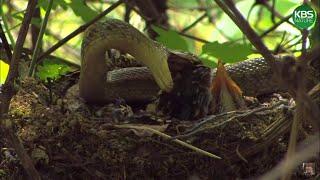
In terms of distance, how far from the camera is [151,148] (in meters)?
1.75

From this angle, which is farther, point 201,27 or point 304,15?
point 201,27

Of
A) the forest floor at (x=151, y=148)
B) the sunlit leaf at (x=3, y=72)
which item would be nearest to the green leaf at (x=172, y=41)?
the forest floor at (x=151, y=148)

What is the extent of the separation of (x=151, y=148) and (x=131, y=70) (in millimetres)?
882

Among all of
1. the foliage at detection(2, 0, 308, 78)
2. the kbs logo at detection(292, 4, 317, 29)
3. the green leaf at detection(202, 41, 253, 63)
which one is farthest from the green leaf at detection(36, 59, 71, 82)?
the kbs logo at detection(292, 4, 317, 29)

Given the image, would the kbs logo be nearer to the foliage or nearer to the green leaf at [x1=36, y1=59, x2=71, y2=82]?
the foliage

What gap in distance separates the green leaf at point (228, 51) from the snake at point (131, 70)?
14 centimetres

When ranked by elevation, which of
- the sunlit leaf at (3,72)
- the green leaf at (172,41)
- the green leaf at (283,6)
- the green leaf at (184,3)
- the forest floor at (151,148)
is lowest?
the forest floor at (151,148)

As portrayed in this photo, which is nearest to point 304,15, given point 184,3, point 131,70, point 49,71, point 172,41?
point 172,41

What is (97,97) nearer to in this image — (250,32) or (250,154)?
(250,154)

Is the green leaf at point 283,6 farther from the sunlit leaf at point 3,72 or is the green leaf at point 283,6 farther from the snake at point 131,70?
the sunlit leaf at point 3,72

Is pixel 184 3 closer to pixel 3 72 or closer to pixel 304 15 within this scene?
pixel 3 72

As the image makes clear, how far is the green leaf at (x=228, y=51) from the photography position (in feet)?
6.03

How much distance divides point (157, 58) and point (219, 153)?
34 centimetres

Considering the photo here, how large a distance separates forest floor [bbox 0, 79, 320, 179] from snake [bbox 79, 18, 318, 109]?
178mm
